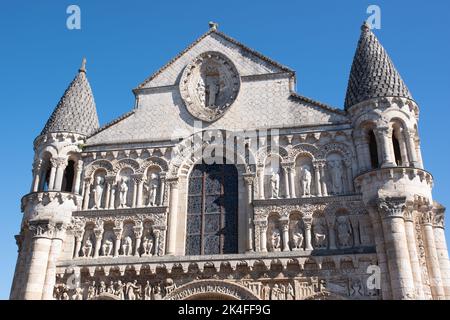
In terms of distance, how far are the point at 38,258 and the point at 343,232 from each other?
31.0 ft

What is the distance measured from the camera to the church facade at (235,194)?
15.6 meters

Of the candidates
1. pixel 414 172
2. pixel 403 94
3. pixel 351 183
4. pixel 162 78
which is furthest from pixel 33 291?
pixel 403 94

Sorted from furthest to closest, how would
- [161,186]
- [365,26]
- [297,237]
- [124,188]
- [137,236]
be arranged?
[365,26] → [124,188] → [161,186] → [137,236] → [297,237]

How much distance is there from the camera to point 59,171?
18656 millimetres

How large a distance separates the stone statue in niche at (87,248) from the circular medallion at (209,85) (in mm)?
5601

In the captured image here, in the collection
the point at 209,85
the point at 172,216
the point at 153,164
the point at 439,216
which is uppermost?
the point at 209,85

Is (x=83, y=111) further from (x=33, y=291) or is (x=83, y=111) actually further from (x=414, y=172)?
(x=414, y=172)

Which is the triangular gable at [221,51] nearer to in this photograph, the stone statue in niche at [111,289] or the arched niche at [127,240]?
the arched niche at [127,240]

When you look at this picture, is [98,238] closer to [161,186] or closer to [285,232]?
[161,186]

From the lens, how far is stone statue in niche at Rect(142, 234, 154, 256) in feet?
56.2

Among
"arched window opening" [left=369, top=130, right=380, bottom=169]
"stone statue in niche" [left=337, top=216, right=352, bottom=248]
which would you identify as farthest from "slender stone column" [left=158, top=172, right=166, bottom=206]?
"arched window opening" [left=369, top=130, right=380, bottom=169]

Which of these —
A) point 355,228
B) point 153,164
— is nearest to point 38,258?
point 153,164

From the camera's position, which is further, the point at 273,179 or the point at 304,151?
the point at 304,151

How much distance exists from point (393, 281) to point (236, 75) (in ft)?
30.1
